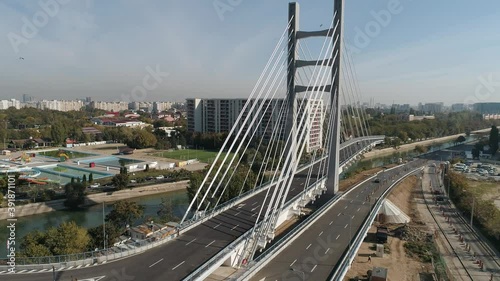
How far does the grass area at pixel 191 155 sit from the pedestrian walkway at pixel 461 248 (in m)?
15.1

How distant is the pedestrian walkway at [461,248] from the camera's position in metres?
9.67

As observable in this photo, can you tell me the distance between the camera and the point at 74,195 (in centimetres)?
1437

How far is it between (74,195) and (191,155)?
13810 millimetres

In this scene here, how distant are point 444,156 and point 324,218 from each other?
909 inches

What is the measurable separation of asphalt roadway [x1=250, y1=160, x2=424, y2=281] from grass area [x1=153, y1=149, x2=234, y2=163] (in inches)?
589

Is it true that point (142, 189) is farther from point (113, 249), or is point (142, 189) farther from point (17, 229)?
point (113, 249)

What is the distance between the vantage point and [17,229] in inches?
479

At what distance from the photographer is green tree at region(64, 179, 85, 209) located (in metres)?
14.4

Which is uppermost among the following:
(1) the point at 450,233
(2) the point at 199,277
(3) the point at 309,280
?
(2) the point at 199,277

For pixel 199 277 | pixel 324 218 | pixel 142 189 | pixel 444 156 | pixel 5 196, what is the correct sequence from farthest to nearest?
pixel 444 156, pixel 142 189, pixel 5 196, pixel 324 218, pixel 199 277

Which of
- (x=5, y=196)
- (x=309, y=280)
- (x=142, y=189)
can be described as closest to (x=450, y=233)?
(x=309, y=280)

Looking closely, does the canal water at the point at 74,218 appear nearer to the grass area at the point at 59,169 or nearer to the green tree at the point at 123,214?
the green tree at the point at 123,214

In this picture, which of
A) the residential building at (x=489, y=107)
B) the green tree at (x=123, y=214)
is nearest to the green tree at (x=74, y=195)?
the green tree at (x=123, y=214)

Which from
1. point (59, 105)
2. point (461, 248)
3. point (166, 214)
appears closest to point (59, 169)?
point (166, 214)
